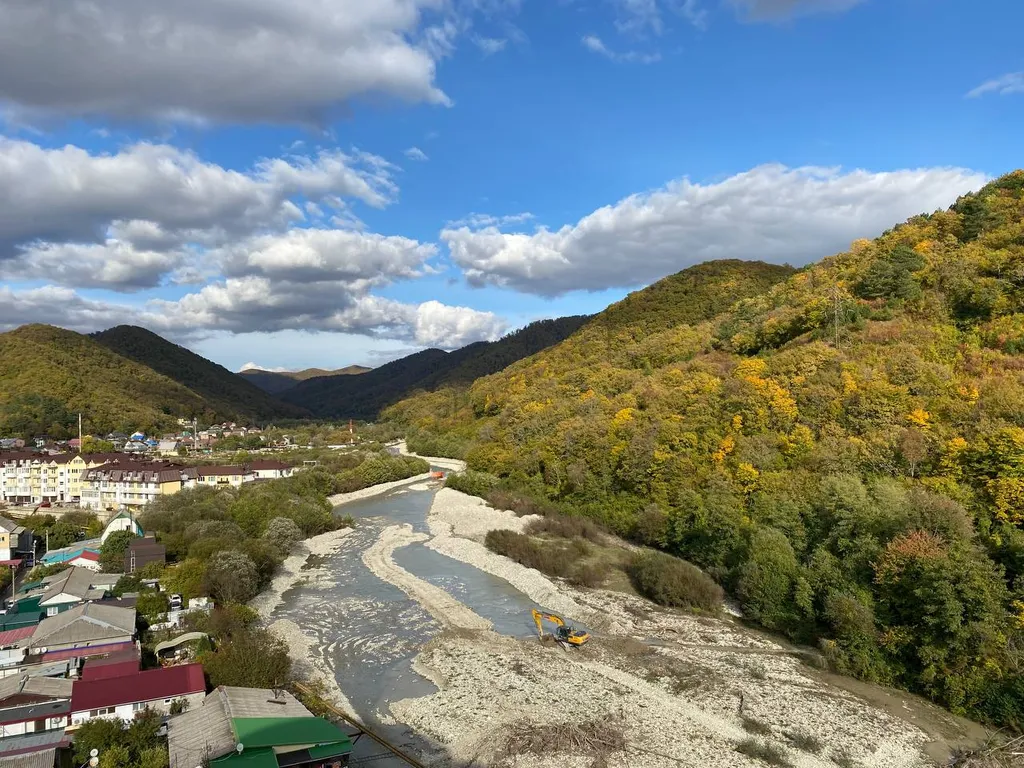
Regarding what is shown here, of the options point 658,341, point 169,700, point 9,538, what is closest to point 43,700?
point 169,700

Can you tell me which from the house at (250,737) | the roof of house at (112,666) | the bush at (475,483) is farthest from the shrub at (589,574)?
the bush at (475,483)

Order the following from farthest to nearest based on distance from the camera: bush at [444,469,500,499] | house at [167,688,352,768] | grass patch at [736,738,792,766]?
bush at [444,469,500,499]
grass patch at [736,738,792,766]
house at [167,688,352,768]

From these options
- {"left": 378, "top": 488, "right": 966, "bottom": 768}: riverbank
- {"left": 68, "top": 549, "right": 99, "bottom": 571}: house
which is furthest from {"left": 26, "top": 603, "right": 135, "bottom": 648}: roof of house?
{"left": 68, "top": 549, "right": 99, "bottom": 571}: house

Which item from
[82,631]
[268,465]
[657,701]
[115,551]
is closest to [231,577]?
[82,631]

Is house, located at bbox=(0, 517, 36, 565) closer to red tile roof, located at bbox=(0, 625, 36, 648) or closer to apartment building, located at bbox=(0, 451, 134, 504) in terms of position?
red tile roof, located at bbox=(0, 625, 36, 648)

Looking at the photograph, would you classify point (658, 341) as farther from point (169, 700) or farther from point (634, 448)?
point (169, 700)
